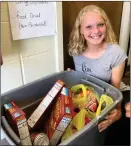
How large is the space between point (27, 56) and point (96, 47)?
1.26 ft

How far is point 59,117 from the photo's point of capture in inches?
26.6

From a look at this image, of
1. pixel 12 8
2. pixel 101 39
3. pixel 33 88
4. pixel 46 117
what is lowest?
pixel 46 117

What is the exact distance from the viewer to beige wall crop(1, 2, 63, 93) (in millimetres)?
728

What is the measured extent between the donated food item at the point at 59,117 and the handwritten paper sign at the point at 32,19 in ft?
0.93

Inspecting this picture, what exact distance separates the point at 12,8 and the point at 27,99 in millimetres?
377

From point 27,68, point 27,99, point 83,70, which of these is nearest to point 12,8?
point 27,68

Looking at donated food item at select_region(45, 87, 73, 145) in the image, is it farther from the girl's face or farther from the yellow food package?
the girl's face

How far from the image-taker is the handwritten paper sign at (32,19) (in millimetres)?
720

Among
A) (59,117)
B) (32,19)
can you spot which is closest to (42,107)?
(59,117)

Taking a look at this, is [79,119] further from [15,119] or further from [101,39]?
[101,39]

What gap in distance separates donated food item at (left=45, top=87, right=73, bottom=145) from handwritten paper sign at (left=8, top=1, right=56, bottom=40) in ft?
0.93

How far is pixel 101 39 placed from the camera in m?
0.94

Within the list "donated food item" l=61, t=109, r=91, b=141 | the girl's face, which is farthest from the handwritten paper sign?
"donated food item" l=61, t=109, r=91, b=141

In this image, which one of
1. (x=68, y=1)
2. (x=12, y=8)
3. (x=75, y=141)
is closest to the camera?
(x=75, y=141)
